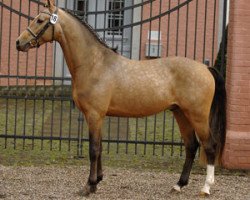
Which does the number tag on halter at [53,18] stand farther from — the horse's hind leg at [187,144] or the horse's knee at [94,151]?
the horse's hind leg at [187,144]

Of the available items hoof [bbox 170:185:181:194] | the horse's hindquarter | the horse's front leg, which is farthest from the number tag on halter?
hoof [bbox 170:185:181:194]

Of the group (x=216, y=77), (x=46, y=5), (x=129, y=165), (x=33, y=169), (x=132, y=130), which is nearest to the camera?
(x=46, y=5)

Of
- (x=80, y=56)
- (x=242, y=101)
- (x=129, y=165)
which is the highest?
(x=80, y=56)

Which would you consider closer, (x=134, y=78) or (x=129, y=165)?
(x=134, y=78)

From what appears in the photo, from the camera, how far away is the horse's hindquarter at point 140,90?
21.7 feet

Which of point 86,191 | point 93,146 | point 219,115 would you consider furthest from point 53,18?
point 219,115

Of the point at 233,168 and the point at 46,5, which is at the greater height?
the point at 46,5

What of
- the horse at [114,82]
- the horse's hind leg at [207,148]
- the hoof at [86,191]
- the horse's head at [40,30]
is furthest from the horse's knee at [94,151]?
the horse's head at [40,30]

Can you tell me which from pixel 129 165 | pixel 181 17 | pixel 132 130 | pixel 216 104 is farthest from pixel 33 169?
pixel 181 17

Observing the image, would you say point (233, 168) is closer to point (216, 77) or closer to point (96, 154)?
point (216, 77)

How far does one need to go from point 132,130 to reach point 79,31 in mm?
5245

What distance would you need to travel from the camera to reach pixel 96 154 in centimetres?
661

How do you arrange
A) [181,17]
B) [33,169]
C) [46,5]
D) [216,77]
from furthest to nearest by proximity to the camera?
[181,17] → [33,169] → [216,77] → [46,5]

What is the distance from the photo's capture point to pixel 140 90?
664 cm
